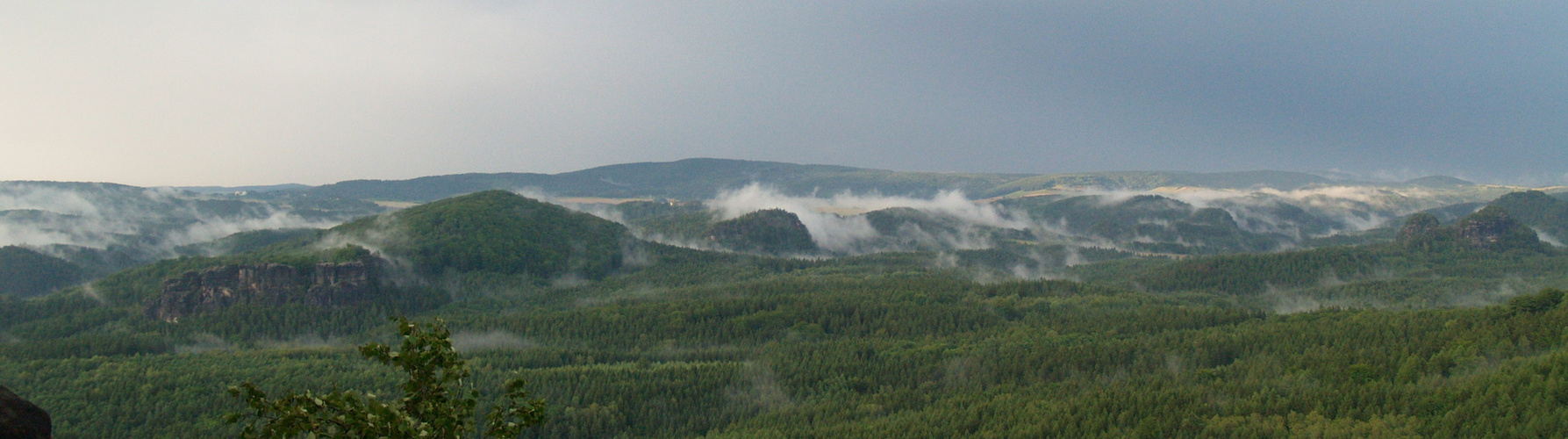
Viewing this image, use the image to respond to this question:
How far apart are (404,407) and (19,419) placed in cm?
1885

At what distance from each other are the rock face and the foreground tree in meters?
14.5

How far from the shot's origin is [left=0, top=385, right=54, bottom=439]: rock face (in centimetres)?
3069

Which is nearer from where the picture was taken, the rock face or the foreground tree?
the foreground tree

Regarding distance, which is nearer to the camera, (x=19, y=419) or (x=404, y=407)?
(x=404, y=407)

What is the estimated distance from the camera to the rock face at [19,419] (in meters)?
30.7

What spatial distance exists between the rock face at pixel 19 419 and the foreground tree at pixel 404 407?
14.5 meters

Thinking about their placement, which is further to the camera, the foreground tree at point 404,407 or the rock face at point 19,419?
the rock face at point 19,419

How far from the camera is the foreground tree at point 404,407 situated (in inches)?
872

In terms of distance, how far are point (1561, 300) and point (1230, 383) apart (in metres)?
88.8

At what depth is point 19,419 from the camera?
31547 millimetres

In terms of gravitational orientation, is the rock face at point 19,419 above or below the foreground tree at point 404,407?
below

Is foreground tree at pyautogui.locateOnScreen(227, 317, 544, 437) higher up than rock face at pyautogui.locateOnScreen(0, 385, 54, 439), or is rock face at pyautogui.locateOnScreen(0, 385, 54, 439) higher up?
foreground tree at pyautogui.locateOnScreen(227, 317, 544, 437)

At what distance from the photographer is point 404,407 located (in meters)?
26.0

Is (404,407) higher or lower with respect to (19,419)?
higher
